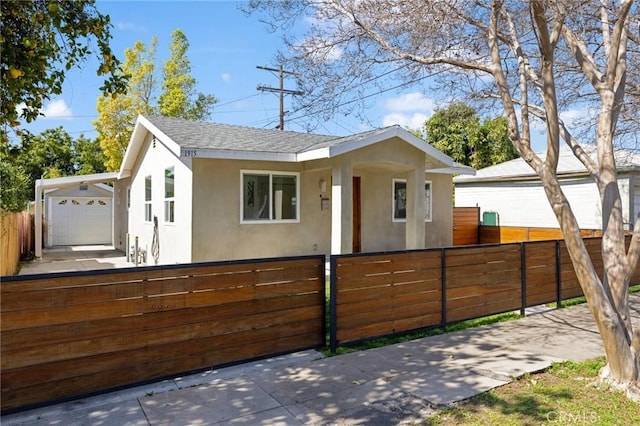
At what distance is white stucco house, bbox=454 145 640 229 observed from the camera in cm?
1406

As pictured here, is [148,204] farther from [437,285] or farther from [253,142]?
[437,285]

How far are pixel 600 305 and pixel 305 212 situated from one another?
773 centimetres

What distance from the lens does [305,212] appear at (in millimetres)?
11258

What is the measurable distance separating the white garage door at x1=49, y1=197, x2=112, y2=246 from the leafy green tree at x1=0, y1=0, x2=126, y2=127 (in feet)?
58.1

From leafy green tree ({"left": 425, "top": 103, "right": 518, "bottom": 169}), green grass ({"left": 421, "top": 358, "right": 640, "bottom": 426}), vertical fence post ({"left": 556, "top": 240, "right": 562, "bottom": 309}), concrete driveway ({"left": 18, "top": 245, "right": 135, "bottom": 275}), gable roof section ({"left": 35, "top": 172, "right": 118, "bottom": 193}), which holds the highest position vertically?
leafy green tree ({"left": 425, "top": 103, "right": 518, "bottom": 169})

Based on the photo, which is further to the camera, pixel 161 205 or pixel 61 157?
pixel 61 157

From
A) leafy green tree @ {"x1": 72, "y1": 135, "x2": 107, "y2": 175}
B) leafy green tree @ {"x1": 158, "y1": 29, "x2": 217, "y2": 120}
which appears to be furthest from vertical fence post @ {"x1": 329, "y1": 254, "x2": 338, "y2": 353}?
leafy green tree @ {"x1": 72, "y1": 135, "x2": 107, "y2": 175}

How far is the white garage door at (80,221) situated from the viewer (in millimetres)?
19422

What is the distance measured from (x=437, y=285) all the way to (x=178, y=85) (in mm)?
23415

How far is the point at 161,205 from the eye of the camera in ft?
38.7

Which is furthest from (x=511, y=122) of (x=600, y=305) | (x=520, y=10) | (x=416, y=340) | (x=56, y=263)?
(x=56, y=263)

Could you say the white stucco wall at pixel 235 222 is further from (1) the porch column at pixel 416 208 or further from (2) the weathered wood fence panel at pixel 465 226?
(2) the weathered wood fence panel at pixel 465 226

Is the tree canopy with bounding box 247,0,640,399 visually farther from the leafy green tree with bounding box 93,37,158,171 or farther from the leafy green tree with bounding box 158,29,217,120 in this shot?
the leafy green tree with bounding box 158,29,217,120

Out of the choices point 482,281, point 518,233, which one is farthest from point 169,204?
point 518,233
